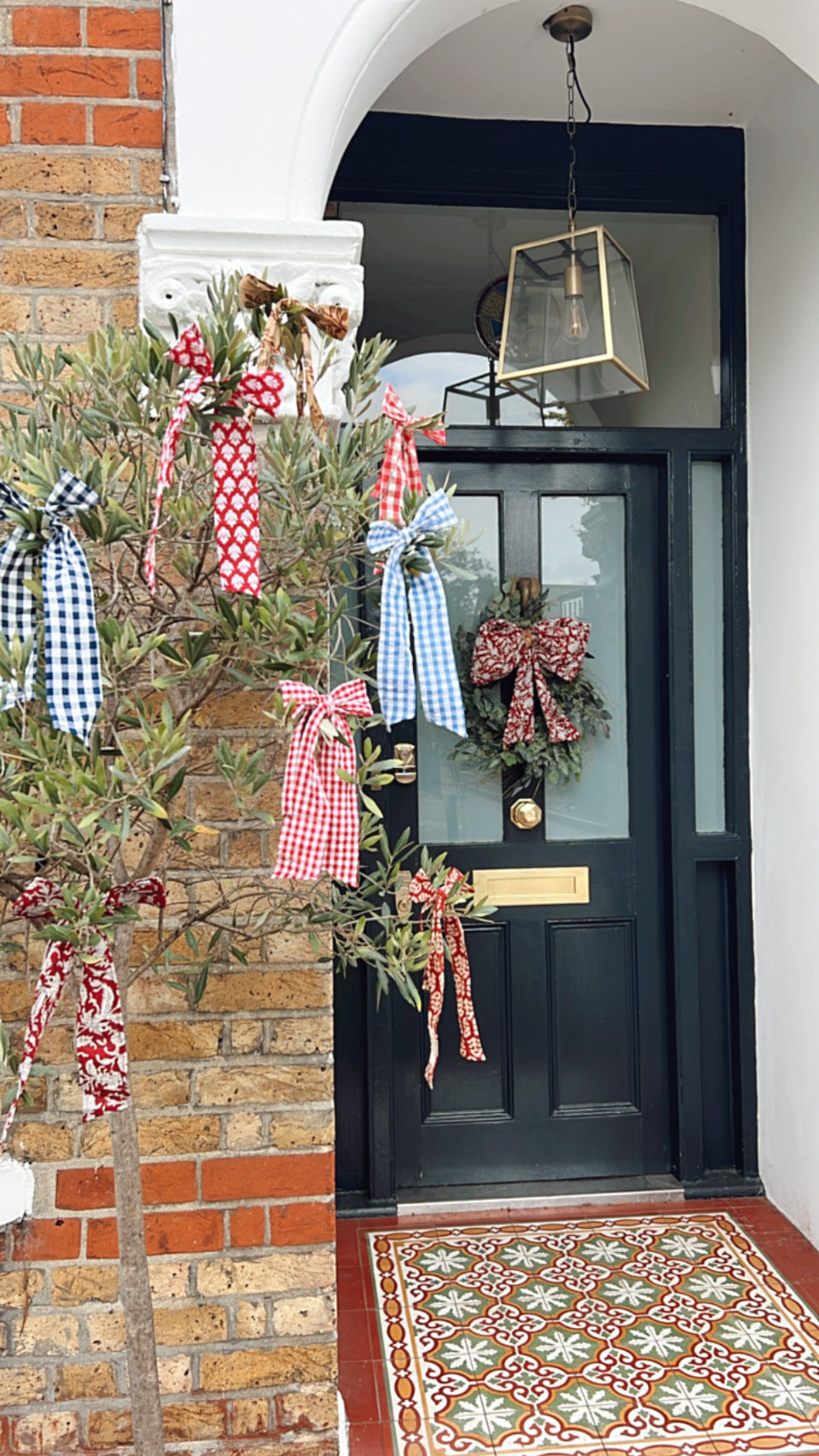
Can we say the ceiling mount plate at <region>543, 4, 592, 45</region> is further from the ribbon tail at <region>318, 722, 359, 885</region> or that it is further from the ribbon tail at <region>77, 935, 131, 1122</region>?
the ribbon tail at <region>77, 935, 131, 1122</region>

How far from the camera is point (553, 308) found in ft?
8.76

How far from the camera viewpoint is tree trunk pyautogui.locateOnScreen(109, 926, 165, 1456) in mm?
1503

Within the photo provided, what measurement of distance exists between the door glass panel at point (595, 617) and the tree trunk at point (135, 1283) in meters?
1.81

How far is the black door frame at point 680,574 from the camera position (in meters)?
2.98

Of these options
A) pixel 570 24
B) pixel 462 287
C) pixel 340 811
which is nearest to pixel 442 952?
pixel 340 811

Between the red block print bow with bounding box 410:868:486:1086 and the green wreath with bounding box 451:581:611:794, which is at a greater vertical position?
the green wreath with bounding box 451:581:611:794

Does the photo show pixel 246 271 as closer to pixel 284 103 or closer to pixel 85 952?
pixel 284 103

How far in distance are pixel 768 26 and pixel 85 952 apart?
7.31 feet

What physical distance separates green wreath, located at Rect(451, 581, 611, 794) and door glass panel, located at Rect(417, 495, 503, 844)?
4 centimetres

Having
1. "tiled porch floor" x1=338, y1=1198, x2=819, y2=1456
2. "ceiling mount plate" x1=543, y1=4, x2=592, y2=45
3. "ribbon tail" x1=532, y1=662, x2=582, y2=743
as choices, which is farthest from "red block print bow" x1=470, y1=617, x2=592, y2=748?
"ceiling mount plate" x1=543, y1=4, x2=592, y2=45

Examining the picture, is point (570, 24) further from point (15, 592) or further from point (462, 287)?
point (15, 592)

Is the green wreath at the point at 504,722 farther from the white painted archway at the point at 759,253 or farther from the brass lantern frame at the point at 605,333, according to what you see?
the brass lantern frame at the point at 605,333

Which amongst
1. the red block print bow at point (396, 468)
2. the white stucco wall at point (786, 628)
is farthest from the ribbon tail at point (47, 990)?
the white stucco wall at point (786, 628)

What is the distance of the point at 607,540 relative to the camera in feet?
10.3
